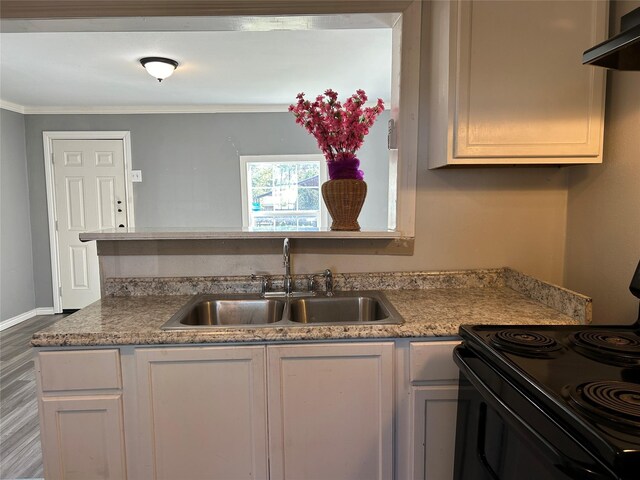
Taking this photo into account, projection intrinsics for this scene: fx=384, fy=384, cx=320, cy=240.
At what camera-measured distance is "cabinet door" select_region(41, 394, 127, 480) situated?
1.26 metres

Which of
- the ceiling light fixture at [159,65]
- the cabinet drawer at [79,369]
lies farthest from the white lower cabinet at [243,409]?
the ceiling light fixture at [159,65]

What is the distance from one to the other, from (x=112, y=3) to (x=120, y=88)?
2.43 meters

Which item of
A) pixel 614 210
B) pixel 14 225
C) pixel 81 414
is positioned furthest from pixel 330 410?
pixel 14 225

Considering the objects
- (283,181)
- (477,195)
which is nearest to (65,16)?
(477,195)

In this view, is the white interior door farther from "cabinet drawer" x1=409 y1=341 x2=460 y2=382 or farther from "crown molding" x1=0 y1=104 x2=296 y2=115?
"cabinet drawer" x1=409 y1=341 x2=460 y2=382

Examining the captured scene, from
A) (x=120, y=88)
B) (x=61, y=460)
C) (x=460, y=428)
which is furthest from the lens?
(x=120, y=88)

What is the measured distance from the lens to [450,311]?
1.42 m

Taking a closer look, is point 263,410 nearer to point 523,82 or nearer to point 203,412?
point 203,412

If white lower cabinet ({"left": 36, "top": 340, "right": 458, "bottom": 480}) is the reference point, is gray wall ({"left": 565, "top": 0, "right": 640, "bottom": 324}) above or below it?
above

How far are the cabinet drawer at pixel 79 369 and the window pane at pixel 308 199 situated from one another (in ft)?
12.1

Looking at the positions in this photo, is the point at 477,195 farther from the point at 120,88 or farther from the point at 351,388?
the point at 120,88

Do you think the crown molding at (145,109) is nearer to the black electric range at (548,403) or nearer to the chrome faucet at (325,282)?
the chrome faucet at (325,282)

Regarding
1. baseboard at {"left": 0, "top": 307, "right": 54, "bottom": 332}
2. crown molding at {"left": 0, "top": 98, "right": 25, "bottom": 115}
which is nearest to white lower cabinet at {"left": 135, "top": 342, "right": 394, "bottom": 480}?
baseboard at {"left": 0, "top": 307, "right": 54, "bottom": 332}

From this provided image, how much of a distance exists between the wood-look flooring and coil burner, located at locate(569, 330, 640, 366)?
91.1 inches
